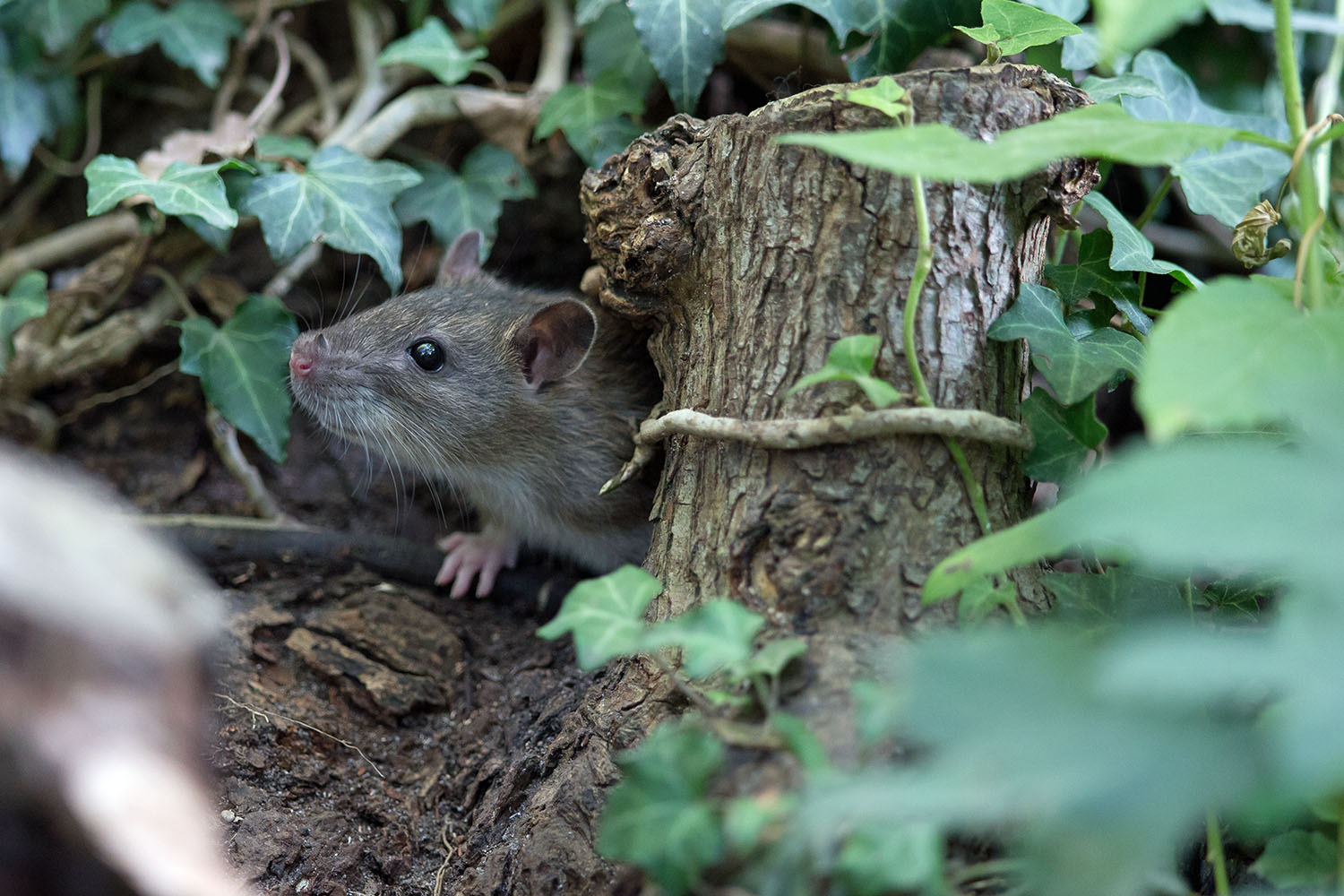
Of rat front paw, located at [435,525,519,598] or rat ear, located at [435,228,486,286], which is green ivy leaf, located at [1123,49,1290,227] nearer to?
rat ear, located at [435,228,486,286]

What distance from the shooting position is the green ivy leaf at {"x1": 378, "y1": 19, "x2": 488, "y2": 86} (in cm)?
409

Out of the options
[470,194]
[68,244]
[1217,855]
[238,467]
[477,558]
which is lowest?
[477,558]

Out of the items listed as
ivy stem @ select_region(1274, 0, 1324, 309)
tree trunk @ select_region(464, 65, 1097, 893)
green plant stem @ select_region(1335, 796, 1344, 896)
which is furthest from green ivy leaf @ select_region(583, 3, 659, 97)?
green plant stem @ select_region(1335, 796, 1344, 896)

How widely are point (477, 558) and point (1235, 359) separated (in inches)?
131

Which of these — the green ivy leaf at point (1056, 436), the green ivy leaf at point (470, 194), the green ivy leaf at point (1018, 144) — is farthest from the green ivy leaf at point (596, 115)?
the green ivy leaf at point (1018, 144)

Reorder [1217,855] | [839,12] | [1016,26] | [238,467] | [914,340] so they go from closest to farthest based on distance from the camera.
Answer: [1217,855] → [914,340] → [1016,26] → [839,12] → [238,467]

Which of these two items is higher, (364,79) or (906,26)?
(906,26)

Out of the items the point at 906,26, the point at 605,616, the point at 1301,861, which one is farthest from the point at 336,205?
the point at 1301,861

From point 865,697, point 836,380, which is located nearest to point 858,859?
point 865,697

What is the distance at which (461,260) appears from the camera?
4648mm

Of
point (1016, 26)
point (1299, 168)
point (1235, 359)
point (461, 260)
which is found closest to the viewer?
point (1235, 359)

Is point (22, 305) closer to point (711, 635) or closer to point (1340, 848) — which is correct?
point (711, 635)

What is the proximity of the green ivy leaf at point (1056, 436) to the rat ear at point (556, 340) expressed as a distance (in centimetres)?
184

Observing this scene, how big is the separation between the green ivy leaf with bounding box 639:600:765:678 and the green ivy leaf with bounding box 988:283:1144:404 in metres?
1.07
